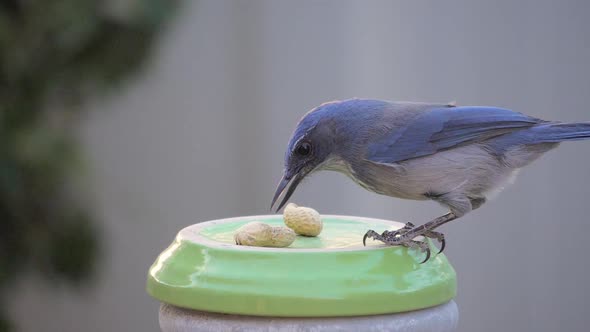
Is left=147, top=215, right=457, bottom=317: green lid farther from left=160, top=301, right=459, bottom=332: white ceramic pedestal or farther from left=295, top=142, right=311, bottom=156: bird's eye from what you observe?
left=295, top=142, right=311, bottom=156: bird's eye

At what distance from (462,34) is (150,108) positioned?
2.34 metres

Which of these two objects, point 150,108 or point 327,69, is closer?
point 327,69

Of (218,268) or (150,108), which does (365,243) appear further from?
(150,108)

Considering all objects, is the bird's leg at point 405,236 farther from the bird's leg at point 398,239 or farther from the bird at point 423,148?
the bird at point 423,148

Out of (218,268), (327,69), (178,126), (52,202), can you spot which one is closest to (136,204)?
(178,126)

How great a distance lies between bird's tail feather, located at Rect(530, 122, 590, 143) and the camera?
2951 millimetres

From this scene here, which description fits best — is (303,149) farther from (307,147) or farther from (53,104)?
(53,104)

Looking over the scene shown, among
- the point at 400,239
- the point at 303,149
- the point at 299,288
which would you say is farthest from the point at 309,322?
the point at 303,149

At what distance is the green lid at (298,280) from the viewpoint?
1914 millimetres

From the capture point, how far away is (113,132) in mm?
5977

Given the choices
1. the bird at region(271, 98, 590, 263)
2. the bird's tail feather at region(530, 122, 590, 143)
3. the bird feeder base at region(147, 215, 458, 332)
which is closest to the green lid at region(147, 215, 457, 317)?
the bird feeder base at region(147, 215, 458, 332)

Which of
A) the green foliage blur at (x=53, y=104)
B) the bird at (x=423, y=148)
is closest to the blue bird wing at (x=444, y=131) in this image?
the bird at (x=423, y=148)

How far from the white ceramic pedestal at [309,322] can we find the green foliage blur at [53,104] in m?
2.76

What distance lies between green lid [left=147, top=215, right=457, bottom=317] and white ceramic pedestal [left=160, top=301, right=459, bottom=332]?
24 mm
